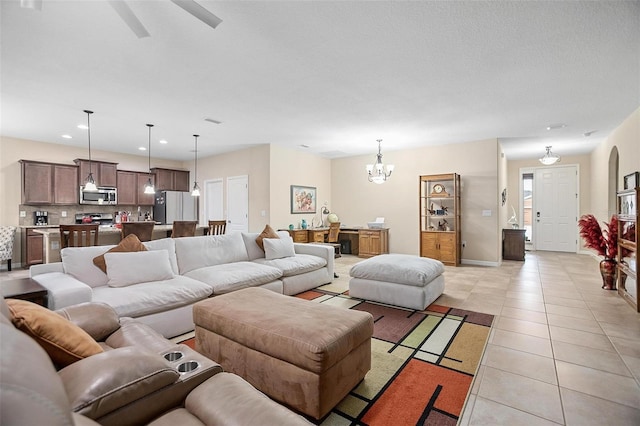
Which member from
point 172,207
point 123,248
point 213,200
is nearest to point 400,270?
point 123,248

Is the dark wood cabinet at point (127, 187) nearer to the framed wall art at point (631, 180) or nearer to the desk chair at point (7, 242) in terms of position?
the desk chair at point (7, 242)

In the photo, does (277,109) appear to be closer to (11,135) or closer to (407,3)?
(407,3)

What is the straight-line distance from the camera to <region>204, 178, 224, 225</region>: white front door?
8031 mm

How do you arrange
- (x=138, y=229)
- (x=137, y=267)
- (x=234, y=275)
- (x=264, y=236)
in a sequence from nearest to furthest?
(x=137, y=267), (x=234, y=275), (x=138, y=229), (x=264, y=236)

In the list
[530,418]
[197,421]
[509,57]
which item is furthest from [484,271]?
[197,421]

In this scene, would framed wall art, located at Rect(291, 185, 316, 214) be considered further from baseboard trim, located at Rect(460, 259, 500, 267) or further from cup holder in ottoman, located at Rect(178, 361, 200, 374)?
cup holder in ottoman, located at Rect(178, 361, 200, 374)

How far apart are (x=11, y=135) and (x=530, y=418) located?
28.9 feet

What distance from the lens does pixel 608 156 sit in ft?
Answer: 20.0

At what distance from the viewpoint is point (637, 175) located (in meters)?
4.29

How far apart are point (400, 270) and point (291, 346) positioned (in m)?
2.16

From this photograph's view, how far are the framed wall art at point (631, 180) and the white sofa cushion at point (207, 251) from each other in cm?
569

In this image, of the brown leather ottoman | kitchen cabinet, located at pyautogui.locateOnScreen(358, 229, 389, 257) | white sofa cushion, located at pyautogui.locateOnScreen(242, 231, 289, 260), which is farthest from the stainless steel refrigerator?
the brown leather ottoman

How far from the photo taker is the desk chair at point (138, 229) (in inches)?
163

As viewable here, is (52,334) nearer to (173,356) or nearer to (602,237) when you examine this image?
(173,356)
